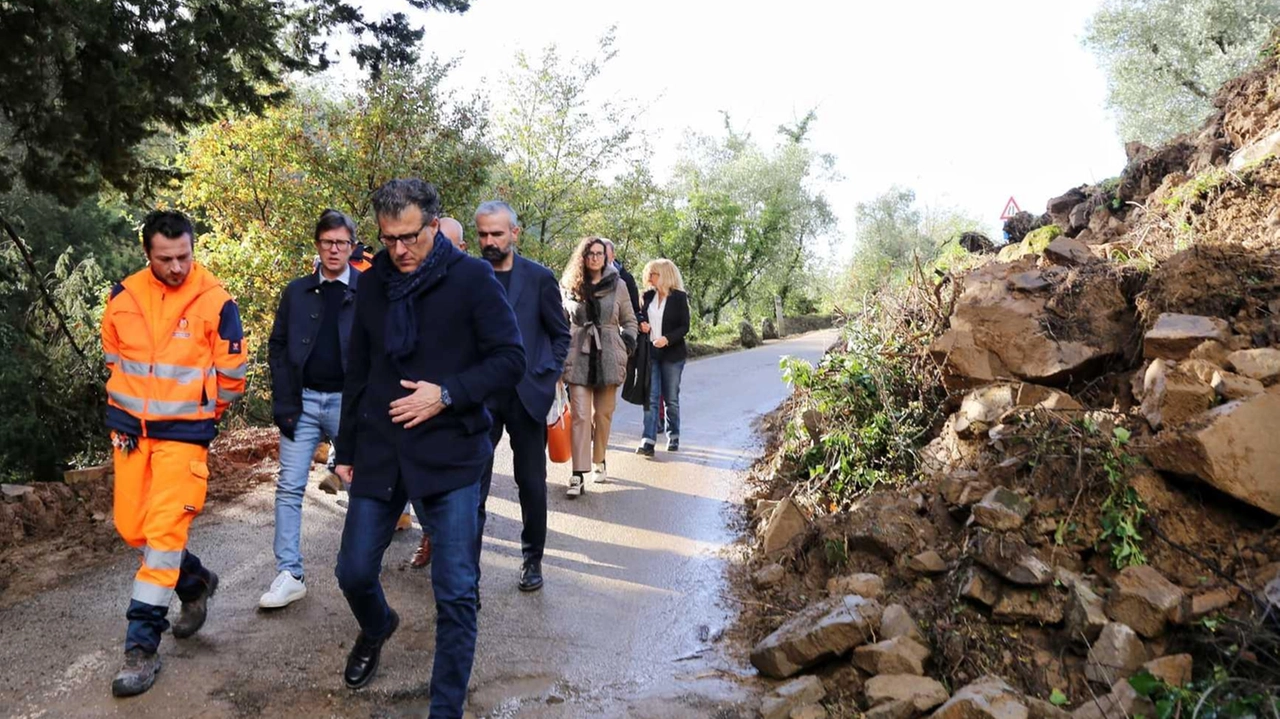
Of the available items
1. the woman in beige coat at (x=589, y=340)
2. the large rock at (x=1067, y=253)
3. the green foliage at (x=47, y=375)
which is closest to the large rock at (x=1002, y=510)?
the large rock at (x=1067, y=253)

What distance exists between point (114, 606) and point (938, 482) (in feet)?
14.7

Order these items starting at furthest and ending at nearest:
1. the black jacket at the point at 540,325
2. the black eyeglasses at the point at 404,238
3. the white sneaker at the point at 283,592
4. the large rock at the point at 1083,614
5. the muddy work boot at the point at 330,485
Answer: the muddy work boot at the point at 330,485 < the black jacket at the point at 540,325 < the white sneaker at the point at 283,592 < the large rock at the point at 1083,614 < the black eyeglasses at the point at 404,238

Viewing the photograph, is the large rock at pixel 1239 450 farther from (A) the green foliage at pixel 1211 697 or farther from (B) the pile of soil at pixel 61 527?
(B) the pile of soil at pixel 61 527

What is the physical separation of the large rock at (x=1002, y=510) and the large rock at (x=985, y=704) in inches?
43.3

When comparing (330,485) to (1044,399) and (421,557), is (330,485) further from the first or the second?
(1044,399)

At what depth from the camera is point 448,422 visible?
3578mm

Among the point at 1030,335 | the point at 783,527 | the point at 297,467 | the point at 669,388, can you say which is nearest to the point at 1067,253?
the point at 1030,335

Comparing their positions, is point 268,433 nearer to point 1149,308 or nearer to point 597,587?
point 597,587

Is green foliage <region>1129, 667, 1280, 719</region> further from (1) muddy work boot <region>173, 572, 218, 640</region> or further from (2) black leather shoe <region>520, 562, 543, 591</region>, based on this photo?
(1) muddy work boot <region>173, 572, 218, 640</region>

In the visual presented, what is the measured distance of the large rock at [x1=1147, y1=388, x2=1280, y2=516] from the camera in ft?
13.3

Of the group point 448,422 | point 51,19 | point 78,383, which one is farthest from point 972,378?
point 78,383

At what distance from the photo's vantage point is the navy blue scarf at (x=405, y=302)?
11.7ft

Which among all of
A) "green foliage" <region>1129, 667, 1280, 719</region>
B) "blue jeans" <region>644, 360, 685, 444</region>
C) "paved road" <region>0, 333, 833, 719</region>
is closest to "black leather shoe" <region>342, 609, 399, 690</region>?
"paved road" <region>0, 333, 833, 719</region>

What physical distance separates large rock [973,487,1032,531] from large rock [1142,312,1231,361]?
1.32 metres
